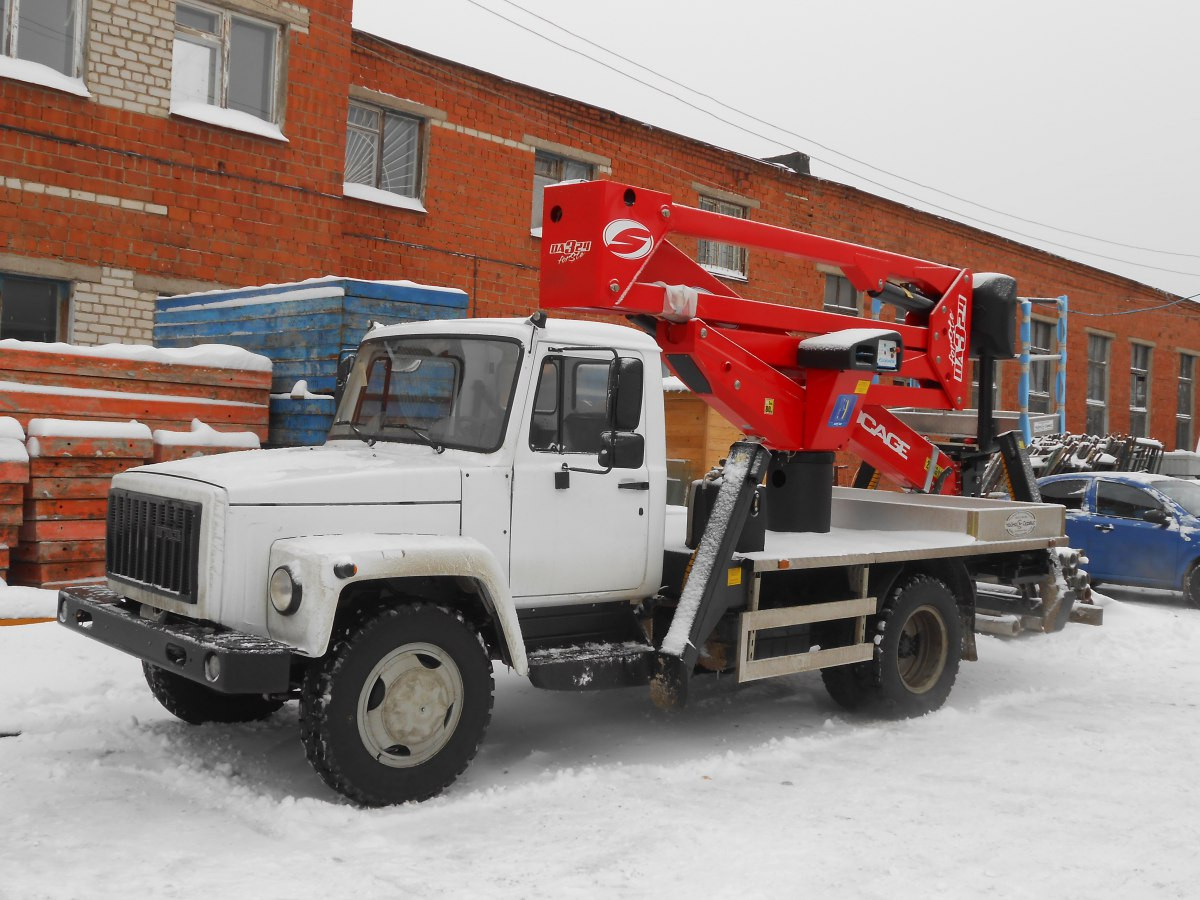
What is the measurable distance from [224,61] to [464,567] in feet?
34.8

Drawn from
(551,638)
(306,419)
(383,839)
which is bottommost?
(383,839)

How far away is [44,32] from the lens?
12289 mm

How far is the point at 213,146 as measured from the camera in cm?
1328

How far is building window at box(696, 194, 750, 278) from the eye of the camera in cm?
2098

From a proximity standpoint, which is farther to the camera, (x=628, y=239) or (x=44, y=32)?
(x=44, y=32)

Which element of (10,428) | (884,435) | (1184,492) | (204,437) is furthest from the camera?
(1184,492)

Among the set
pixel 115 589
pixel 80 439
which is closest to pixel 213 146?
pixel 80 439

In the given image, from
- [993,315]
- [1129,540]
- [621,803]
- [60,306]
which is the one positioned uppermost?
[60,306]

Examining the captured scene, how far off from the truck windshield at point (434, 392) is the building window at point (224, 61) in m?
8.61

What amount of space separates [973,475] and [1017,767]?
320cm

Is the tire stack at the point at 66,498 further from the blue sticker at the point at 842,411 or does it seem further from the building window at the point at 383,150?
the building window at the point at 383,150

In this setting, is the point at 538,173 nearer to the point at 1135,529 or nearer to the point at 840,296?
the point at 840,296

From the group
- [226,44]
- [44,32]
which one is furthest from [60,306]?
[226,44]

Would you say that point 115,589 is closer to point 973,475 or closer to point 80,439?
point 80,439
